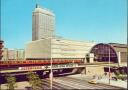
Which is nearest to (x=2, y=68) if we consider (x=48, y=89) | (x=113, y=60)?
(x=48, y=89)

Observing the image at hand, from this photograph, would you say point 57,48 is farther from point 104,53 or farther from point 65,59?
point 104,53

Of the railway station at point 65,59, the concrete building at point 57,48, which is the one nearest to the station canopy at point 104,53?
the railway station at point 65,59

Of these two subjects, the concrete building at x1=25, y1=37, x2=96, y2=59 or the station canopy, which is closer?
the station canopy

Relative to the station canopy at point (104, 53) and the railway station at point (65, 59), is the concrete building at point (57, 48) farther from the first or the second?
the station canopy at point (104, 53)

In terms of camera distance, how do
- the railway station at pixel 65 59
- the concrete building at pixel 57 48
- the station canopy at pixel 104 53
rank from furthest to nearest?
1. the concrete building at pixel 57 48
2. the station canopy at pixel 104 53
3. the railway station at pixel 65 59

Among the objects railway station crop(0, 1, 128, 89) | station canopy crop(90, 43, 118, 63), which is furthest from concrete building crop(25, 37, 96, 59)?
station canopy crop(90, 43, 118, 63)

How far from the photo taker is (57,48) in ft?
484

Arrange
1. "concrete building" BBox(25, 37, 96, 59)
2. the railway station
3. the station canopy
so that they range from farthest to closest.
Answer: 1. "concrete building" BBox(25, 37, 96, 59)
2. the station canopy
3. the railway station

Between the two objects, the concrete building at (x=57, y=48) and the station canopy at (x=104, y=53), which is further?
the concrete building at (x=57, y=48)

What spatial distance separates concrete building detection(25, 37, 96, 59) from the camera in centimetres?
14568

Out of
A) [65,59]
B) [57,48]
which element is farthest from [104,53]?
[57,48]

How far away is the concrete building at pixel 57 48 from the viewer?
14568cm

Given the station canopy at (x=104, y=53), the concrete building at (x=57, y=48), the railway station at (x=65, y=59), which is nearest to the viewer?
the railway station at (x=65, y=59)

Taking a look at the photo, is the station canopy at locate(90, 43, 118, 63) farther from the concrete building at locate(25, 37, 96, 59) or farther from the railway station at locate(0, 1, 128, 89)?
the concrete building at locate(25, 37, 96, 59)
